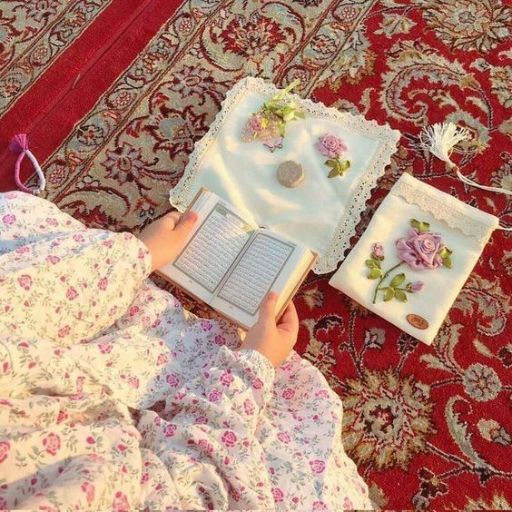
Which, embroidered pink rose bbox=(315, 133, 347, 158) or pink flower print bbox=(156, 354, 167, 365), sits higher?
embroidered pink rose bbox=(315, 133, 347, 158)

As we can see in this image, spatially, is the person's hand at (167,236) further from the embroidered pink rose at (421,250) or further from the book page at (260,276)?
the embroidered pink rose at (421,250)

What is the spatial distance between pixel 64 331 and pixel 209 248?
0.31 metres

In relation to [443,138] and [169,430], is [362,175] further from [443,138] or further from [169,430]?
[169,430]

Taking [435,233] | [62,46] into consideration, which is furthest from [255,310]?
[62,46]

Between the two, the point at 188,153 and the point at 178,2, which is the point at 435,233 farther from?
the point at 178,2

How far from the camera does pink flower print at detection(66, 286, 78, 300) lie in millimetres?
906

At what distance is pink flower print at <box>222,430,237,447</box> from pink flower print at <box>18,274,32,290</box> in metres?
0.34

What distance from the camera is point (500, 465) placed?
1.05 metres

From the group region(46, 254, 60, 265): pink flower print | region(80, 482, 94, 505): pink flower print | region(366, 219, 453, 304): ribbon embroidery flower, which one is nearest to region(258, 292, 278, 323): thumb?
region(366, 219, 453, 304): ribbon embroidery flower

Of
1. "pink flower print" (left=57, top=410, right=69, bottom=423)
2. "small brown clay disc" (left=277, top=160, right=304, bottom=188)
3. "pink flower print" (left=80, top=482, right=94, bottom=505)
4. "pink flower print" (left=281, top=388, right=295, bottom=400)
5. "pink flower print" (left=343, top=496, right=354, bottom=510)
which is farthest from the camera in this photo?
"small brown clay disc" (left=277, top=160, right=304, bottom=188)

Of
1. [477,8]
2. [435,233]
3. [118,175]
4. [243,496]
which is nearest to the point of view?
[243,496]

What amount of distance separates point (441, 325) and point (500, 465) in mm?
256

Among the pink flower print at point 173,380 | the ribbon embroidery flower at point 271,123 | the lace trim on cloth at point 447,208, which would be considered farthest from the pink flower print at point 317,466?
the ribbon embroidery flower at point 271,123

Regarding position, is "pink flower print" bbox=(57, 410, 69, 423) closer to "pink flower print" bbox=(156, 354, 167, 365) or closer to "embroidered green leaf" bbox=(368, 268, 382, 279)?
"pink flower print" bbox=(156, 354, 167, 365)
